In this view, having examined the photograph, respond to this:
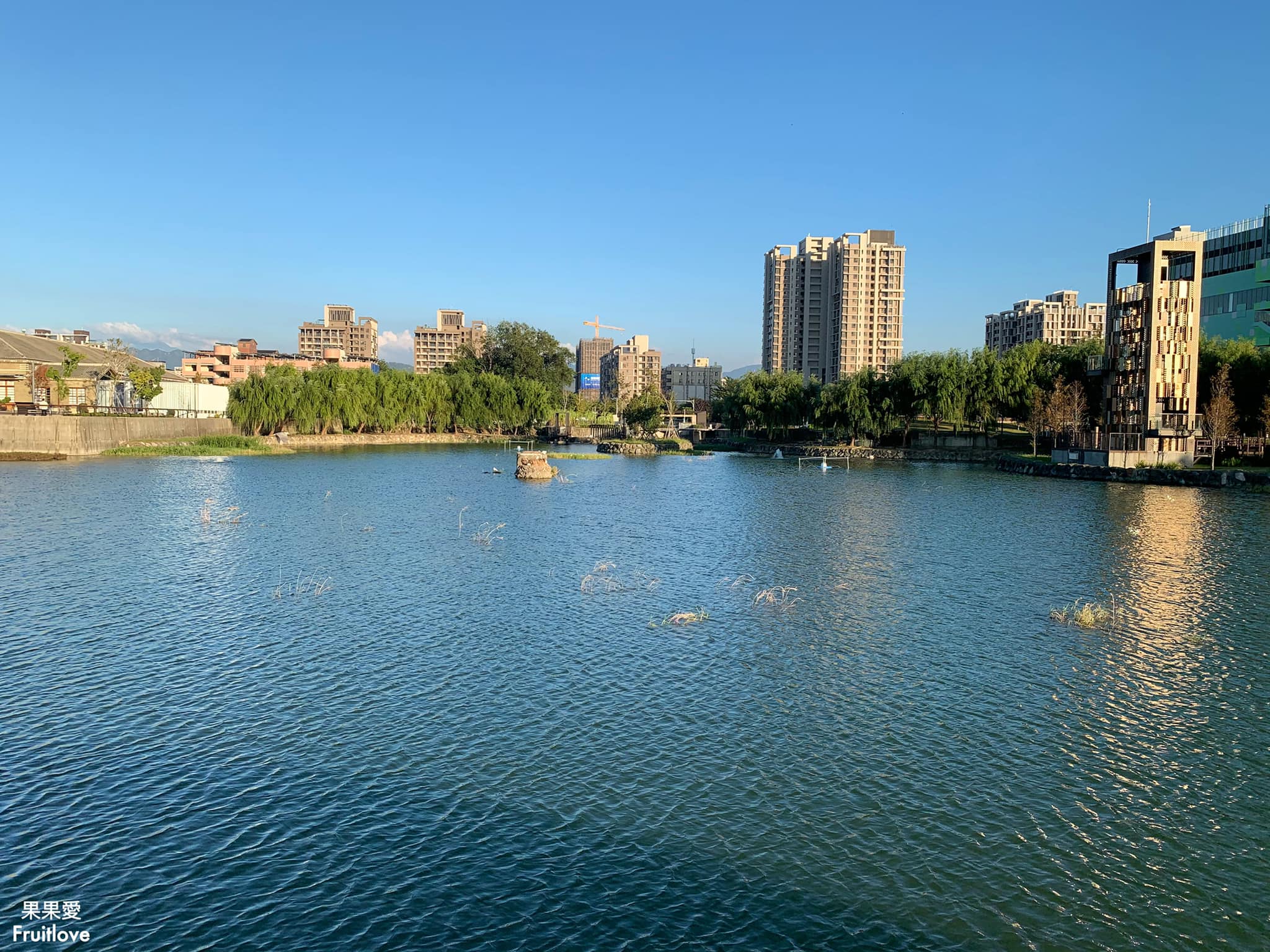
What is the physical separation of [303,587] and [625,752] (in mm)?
15915

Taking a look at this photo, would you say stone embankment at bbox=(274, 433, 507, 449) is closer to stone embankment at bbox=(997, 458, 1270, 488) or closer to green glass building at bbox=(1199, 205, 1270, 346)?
stone embankment at bbox=(997, 458, 1270, 488)

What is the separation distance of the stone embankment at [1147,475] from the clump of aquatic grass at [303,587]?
63.9 m

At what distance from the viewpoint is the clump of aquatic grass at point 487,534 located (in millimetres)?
36969

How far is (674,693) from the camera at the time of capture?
18219 millimetres

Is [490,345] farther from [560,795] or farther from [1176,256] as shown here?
[560,795]

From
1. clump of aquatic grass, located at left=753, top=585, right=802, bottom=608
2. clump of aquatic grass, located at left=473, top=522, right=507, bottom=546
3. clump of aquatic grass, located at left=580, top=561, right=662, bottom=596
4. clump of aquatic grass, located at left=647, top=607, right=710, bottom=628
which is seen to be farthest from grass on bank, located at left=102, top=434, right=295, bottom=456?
clump of aquatic grass, located at left=647, top=607, right=710, bottom=628

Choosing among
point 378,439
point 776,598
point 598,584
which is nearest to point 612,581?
point 598,584

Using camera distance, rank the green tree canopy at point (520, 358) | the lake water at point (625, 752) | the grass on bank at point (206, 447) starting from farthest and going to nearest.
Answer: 1. the green tree canopy at point (520, 358)
2. the grass on bank at point (206, 447)
3. the lake water at point (625, 752)

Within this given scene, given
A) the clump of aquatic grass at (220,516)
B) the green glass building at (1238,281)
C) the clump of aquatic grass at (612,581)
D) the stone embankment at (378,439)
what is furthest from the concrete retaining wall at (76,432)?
the green glass building at (1238,281)

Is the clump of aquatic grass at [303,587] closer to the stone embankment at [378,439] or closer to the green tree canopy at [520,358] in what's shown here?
the stone embankment at [378,439]

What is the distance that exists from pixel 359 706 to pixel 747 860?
8655mm

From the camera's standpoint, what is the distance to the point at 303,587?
2738cm

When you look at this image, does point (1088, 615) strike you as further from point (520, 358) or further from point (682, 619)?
point (520, 358)

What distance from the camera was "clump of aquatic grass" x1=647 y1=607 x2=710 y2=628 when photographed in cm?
2383
